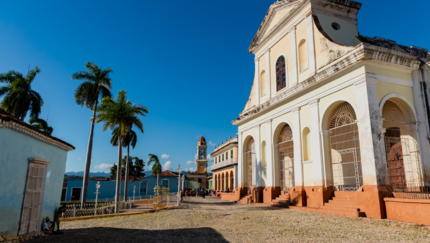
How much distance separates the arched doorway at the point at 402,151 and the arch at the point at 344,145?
4.98 feet

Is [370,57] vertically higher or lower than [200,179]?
higher

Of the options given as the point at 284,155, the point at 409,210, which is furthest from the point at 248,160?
the point at 409,210

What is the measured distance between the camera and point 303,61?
15.6m

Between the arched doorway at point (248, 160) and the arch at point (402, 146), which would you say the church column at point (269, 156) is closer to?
the arched doorway at point (248, 160)

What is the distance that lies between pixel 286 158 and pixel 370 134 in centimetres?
927

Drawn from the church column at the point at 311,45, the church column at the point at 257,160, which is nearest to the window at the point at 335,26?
the church column at the point at 311,45

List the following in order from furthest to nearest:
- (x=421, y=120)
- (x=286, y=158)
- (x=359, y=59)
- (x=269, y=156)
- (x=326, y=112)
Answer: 1. (x=286, y=158)
2. (x=269, y=156)
3. (x=326, y=112)
4. (x=421, y=120)
5. (x=359, y=59)

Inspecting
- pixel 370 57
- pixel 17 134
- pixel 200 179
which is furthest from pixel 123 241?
pixel 200 179

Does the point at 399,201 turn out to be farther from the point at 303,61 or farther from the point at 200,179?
the point at 200,179

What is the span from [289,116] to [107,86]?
1658cm

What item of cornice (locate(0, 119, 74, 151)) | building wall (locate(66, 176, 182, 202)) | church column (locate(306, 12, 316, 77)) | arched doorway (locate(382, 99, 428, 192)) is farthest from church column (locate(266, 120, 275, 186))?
building wall (locate(66, 176, 182, 202))

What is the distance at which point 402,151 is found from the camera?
12.8m

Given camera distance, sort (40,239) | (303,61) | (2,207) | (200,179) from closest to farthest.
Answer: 1. (2,207)
2. (40,239)
3. (303,61)
4. (200,179)

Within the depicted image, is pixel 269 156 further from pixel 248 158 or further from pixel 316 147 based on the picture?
pixel 316 147
